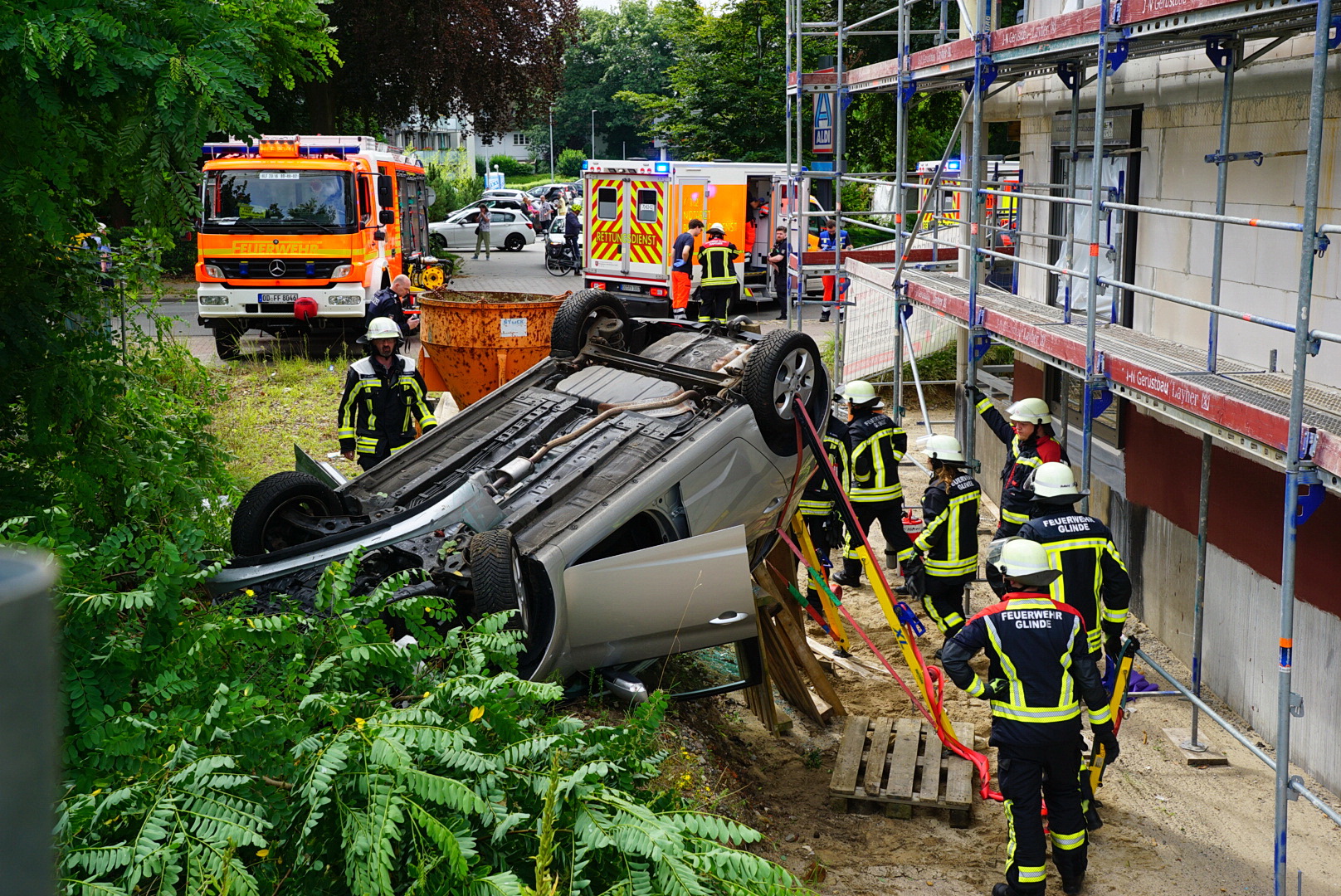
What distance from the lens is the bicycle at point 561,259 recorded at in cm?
2927

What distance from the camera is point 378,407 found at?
8.33m

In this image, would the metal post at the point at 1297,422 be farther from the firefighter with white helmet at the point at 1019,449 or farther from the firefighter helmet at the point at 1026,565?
the firefighter with white helmet at the point at 1019,449

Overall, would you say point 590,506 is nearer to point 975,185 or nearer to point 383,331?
point 383,331

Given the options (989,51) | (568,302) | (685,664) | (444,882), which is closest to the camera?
(444,882)

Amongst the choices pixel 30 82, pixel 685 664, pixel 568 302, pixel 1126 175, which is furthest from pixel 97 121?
pixel 1126 175

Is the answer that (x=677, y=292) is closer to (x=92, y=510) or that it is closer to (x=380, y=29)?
(x=380, y=29)

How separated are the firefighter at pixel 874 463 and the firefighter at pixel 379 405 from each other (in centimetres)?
293

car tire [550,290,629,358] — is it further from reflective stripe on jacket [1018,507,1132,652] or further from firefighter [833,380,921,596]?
reflective stripe on jacket [1018,507,1132,652]

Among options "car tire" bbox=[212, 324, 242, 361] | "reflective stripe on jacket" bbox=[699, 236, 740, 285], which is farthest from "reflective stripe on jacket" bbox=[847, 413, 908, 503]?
"car tire" bbox=[212, 324, 242, 361]

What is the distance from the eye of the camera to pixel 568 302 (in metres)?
7.63

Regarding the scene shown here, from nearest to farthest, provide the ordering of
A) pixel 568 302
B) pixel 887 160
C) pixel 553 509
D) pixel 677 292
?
pixel 553 509 → pixel 568 302 → pixel 677 292 → pixel 887 160

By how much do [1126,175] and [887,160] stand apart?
66.2 ft

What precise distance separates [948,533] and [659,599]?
2751 mm

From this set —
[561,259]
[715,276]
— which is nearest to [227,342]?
[715,276]
